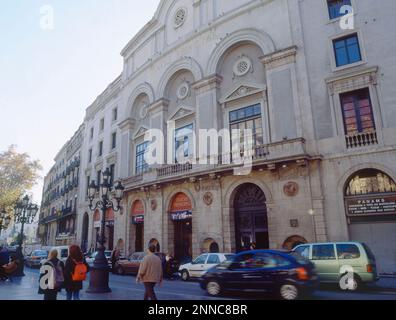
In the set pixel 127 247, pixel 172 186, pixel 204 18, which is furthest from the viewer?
pixel 127 247

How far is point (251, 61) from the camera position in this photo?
21094 mm

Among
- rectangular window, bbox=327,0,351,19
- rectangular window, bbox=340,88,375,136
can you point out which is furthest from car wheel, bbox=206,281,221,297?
rectangular window, bbox=327,0,351,19

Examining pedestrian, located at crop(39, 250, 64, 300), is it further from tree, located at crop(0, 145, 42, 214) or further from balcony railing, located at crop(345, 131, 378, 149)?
tree, located at crop(0, 145, 42, 214)

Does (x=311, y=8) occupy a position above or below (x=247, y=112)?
above

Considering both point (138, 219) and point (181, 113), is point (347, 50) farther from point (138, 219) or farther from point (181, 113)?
point (138, 219)

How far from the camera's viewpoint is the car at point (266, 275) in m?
8.93

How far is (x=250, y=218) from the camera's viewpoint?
744 inches

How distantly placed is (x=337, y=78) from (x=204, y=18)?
40.3ft

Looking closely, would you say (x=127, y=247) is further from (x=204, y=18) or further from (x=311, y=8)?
(x=311, y=8)

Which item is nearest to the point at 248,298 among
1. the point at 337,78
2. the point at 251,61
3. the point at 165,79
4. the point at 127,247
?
the point at 337,78

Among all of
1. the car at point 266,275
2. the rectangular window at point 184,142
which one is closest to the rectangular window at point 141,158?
the rectangular window at point 184,142

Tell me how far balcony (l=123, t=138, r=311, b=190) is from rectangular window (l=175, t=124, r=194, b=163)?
1471 millimetres

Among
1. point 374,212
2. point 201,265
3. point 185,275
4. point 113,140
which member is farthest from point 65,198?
point 374,212

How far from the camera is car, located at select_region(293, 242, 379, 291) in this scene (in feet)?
36.1
